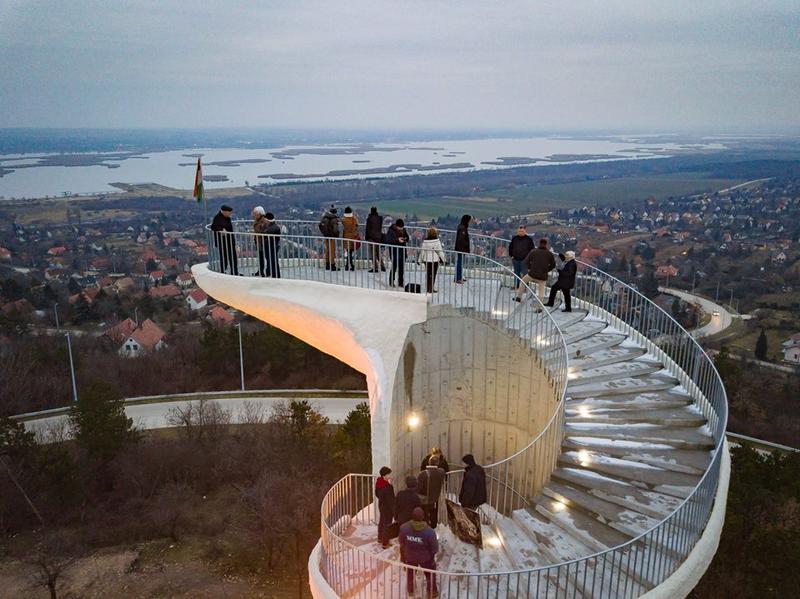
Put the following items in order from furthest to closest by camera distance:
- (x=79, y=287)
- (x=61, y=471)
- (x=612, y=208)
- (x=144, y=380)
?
1. (x=612, y=208)
2. (x=79, y=287)
3. (x=144, y=380)
4. (x=61, y=471)

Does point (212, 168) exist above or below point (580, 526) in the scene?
above

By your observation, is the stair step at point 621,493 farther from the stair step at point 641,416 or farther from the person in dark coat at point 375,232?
the person in dark coat at point 375,232

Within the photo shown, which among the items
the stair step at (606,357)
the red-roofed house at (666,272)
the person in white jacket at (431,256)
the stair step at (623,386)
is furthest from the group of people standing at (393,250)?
the red-roofed house at (666,272)

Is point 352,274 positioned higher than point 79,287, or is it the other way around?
point 352,274

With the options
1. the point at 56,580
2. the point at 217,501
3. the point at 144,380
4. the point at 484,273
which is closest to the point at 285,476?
the point at 217,501

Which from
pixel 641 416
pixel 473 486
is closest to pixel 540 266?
pixel 641 416

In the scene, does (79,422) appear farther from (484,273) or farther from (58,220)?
(58,220)

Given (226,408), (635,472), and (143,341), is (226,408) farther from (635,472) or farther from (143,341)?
(635,472)
